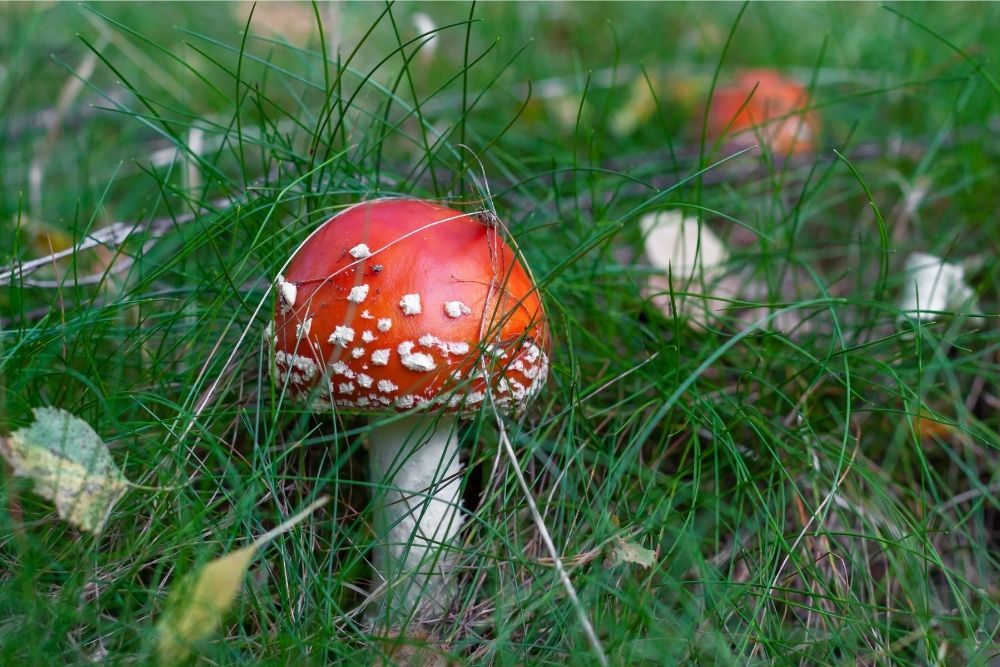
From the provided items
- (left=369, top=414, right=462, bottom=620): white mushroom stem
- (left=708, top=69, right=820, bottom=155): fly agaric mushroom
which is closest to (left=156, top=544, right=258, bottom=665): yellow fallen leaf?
(left=369, top=414, right=462, bottom=620): white mushroom stem

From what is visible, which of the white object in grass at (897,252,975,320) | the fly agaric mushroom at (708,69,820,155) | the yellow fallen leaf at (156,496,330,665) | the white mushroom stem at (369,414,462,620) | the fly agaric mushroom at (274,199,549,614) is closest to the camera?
the yellow fallen leaf at (156,496,330,665)

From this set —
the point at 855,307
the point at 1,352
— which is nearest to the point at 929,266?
the point at 855,307

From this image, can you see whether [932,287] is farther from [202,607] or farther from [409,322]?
[202,607]

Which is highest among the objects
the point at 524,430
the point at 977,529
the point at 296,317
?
the point at 296,317

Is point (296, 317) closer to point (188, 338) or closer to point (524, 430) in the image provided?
point (188, 338)

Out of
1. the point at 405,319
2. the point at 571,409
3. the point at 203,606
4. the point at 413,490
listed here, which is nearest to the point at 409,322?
the point at 405,319

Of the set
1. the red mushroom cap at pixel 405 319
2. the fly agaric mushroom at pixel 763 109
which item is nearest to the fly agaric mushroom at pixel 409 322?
the red mushroom cap at pixel 405 319

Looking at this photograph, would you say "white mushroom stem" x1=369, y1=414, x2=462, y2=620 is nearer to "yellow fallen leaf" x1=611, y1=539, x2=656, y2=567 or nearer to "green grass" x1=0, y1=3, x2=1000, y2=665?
"green grass" x1=0, y1=3, x2=1000, y2=665
